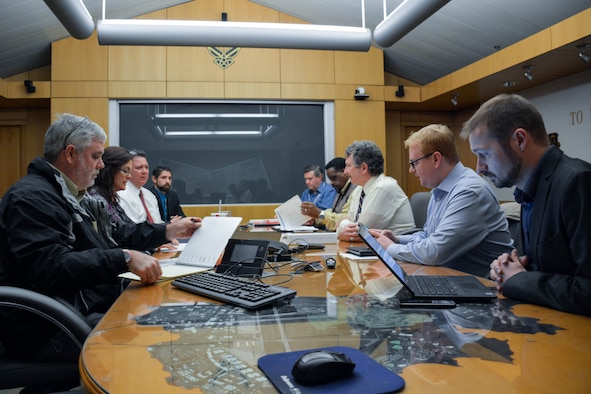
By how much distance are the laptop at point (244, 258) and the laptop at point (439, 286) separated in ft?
1.41

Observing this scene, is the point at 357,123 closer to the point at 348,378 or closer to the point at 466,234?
the point at 466,234

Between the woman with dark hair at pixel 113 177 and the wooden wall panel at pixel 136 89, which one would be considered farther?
the wooden wall panel at pixel 136 89

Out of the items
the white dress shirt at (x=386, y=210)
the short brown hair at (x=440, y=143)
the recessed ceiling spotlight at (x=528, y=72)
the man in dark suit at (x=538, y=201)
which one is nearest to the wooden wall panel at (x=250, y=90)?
the recessed ceiling spotlight at (x=528, y=72)

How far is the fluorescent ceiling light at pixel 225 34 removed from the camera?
3.42m

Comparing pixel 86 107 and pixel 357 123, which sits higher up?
pixel 86 107

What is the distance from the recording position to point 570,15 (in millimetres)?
4746

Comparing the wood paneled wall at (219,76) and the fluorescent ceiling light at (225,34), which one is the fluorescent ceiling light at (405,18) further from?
the wood paneled wall at (219,76)

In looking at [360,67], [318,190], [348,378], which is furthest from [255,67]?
[348,378]

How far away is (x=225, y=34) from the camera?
11.3ft

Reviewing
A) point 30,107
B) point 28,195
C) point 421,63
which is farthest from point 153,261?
point 30,107

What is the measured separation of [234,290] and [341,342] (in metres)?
0.52

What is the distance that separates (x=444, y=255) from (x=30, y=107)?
767 centimetres

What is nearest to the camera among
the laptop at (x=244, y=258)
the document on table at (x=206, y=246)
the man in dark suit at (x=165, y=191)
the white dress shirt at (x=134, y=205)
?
the laptop at (x=244, y=258)

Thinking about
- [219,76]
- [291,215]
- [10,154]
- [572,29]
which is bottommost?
[291,215]
